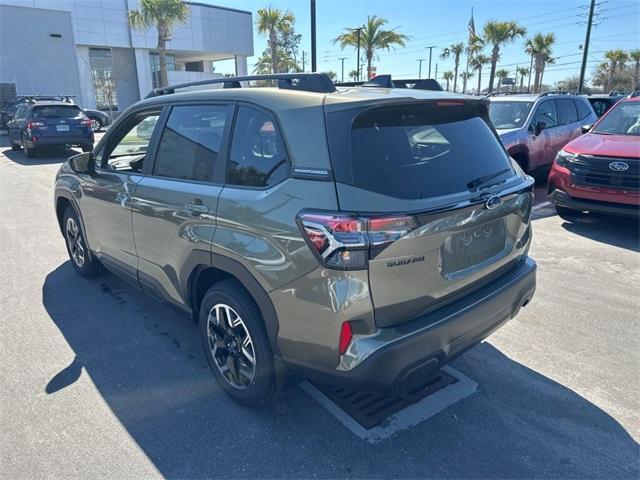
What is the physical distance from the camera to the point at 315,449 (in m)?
2.49

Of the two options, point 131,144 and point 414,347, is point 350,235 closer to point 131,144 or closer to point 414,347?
point 414,347

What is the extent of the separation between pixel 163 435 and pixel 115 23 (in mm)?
35703

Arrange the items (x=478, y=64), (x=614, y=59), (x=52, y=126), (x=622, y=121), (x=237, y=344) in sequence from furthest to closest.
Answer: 1. (x=478, y=64)
2. (x=614, y=59)
3. (x=52, y=126)
4. (x=622, y=121)
5. (x=237, y=344)

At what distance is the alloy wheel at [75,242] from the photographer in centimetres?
477

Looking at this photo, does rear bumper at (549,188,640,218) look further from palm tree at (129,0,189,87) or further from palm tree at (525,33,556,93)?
palm tree at (525,33,556,93)

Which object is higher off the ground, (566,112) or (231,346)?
(566,112)

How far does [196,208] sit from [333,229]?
1.09 m

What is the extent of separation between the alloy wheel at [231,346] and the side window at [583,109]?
10032 mm

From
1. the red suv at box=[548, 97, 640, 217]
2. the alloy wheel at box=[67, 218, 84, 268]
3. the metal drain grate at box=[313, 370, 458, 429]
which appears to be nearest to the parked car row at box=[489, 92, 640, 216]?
the red suv at box=[548, 97, 640, 217]

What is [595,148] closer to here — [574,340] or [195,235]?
[574,340]

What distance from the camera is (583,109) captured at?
1030 centimetres

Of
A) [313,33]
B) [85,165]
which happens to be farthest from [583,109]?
[85,165]

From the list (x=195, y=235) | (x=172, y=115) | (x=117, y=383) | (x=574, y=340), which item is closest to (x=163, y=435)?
(x=117, y=383)

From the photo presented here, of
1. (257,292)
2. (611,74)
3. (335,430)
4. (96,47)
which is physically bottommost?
(335,430)
